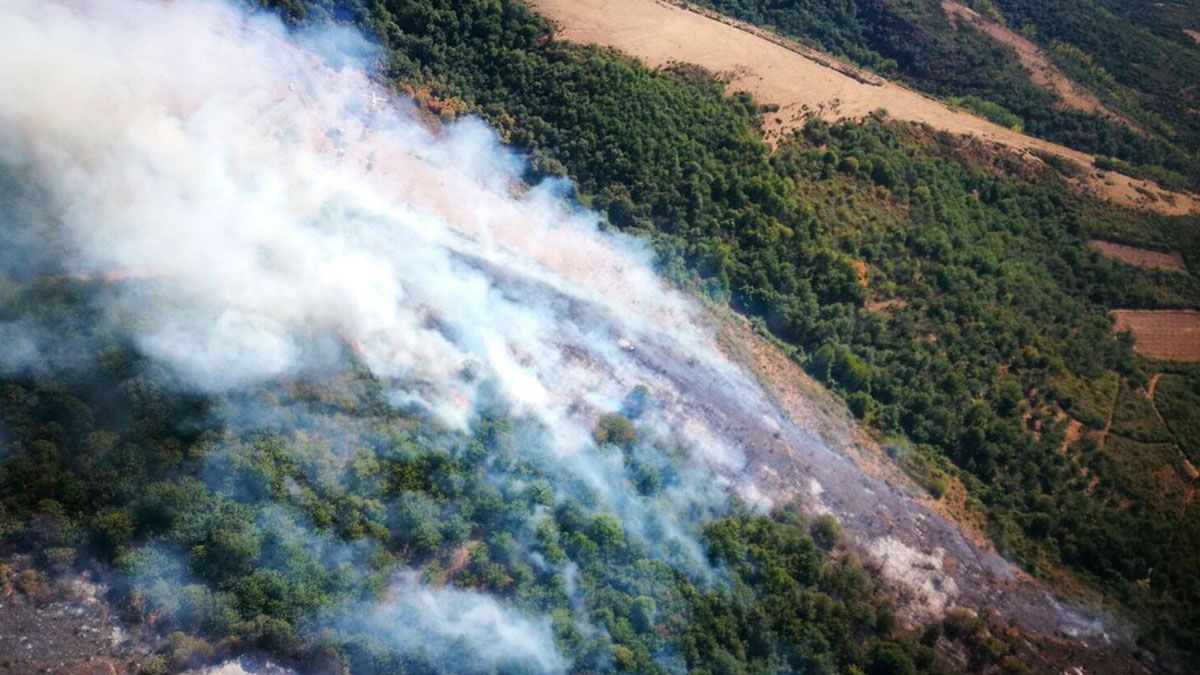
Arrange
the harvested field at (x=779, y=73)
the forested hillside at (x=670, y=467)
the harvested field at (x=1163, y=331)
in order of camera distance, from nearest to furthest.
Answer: the forested hillside at (x=670, y=467) → the harvested field at (x=1163, y=331) → the harvested field at (x=779, y=73)

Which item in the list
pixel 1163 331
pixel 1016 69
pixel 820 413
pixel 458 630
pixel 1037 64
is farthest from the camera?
pixel 1037 64

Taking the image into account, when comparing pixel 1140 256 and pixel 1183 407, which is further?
pixel 1140 256

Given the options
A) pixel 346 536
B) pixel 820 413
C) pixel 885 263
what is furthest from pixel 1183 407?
pixel 346 536

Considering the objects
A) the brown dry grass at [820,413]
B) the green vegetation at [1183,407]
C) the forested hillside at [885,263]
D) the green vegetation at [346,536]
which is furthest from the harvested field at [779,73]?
the green vegetation at [346,536]

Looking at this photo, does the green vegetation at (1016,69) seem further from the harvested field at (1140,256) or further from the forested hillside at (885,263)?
the forested hillside at (885,263)

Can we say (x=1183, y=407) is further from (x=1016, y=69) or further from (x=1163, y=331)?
(x=1016, y=69)

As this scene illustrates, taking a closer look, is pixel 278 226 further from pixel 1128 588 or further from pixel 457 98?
pixel 1128 588
